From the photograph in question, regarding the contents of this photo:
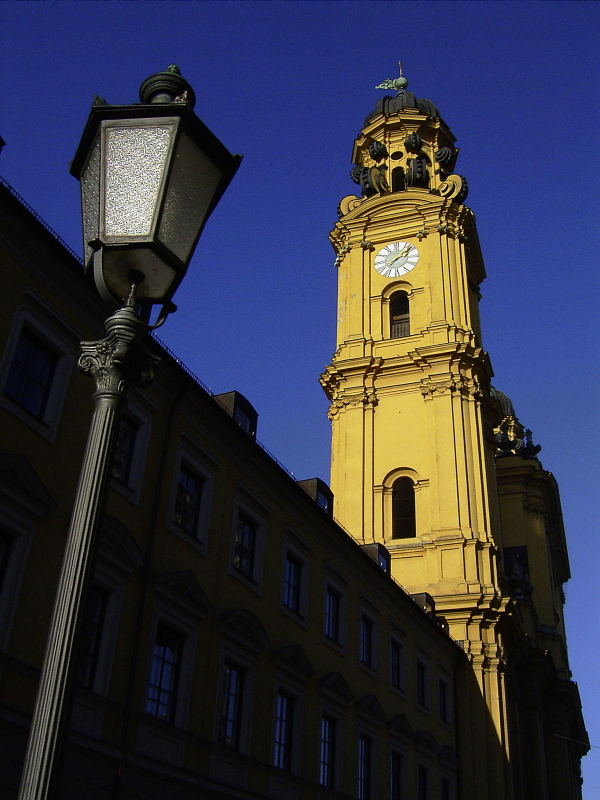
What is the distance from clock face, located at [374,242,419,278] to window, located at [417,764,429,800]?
23.2 metres

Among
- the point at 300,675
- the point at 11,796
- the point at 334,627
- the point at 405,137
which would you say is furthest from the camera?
the point at 405,137

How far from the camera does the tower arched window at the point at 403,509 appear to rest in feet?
116

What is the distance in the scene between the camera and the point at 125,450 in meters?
14.9

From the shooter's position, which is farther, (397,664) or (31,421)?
(397,664)

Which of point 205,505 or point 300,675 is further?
point 300,675

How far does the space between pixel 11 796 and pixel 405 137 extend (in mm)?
43178

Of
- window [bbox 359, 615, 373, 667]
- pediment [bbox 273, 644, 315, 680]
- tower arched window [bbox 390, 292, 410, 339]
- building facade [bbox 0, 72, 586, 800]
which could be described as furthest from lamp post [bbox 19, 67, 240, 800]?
tower arched window [bbox 390, 292, 410, 339]

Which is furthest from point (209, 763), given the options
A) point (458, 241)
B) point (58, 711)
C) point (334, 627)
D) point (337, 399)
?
point (458, 241)

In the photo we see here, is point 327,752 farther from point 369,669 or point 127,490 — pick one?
point 127,490

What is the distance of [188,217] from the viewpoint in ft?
15.3

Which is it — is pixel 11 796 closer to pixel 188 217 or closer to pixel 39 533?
pixel 39 533

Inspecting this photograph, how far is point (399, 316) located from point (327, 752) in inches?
978

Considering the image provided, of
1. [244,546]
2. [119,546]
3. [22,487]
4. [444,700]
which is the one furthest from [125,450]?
[444,700]

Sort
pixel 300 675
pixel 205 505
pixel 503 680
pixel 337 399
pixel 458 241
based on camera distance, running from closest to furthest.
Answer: pixel 205 505, pixel 300 675, pixel 503 680, pixel 337 399, pixel 458 241
